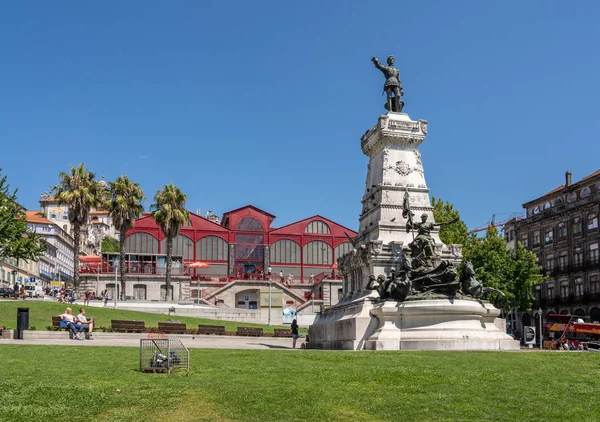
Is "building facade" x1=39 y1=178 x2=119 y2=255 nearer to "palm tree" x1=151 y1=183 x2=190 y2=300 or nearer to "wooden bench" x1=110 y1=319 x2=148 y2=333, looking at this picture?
"palm tree" x1=151 y1=183 x2=190 y2=300

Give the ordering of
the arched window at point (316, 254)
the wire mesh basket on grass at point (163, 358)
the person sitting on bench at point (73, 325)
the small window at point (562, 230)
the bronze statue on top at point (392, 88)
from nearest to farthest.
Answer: the wire mesh basket on grass at point (163, 358) → the person sitting on bench at point (73, 325) → the bronze statue on top at point (392, 88) → the small window at point (562, 230) → the arched window at point (316, 254)

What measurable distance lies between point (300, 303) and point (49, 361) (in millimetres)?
58623

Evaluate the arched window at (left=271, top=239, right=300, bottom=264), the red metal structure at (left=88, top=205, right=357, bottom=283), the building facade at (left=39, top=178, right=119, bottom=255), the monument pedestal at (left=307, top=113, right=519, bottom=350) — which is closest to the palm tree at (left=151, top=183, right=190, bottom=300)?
the red metal structure at (left=88, top=205, right=357, bottom=283)

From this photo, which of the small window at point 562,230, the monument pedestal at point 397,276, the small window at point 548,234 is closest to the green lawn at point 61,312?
the monument pedestal at point 397,276

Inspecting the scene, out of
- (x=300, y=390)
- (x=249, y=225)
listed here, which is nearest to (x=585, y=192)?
(x=249, y=225)

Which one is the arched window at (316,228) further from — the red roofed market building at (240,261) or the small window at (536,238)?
the small window at (536,238)

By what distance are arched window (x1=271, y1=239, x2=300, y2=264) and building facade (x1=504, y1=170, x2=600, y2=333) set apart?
25.1 m

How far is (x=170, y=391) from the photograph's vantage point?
1315cm

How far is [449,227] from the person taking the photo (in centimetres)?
5719

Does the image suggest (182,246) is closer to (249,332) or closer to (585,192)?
(249,332)

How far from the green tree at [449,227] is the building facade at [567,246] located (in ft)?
27.5

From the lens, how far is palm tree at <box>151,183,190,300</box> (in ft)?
208

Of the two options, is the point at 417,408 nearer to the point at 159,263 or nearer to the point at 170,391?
the point at 170,391

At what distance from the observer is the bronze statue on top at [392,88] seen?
39.2m
